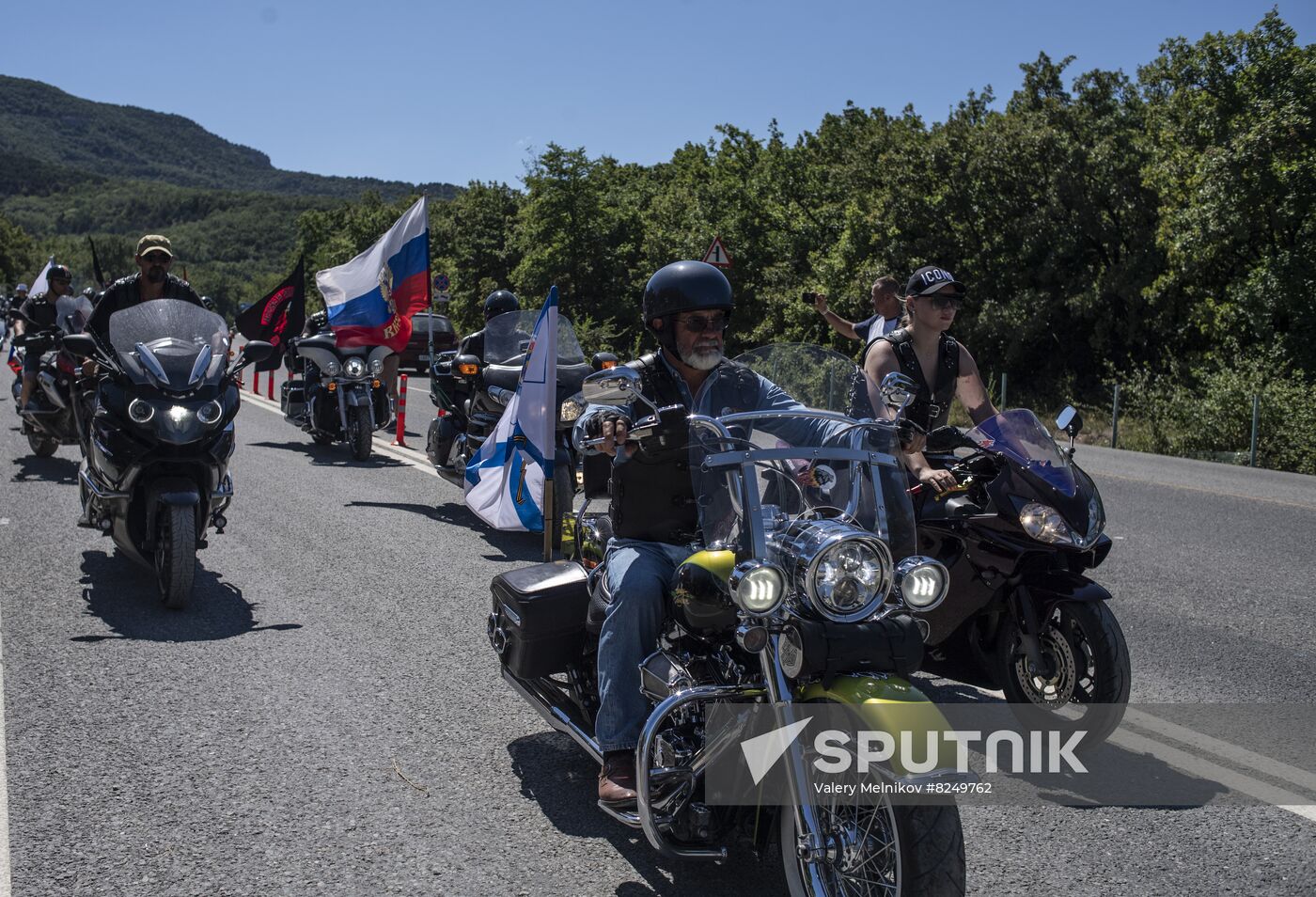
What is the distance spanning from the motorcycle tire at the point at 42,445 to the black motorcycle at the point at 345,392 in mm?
2753

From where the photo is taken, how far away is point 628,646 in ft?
12.4

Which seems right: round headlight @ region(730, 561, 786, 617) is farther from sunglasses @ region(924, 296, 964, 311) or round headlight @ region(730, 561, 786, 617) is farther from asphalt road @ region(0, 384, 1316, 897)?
sunglasses @ region(924, 296, 964, 311)

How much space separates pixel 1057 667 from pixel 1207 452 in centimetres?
1531

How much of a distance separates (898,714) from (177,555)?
191 inches

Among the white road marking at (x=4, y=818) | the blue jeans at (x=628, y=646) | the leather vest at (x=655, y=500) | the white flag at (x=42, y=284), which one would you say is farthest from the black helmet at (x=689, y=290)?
the white flag at (x=42, y=284)

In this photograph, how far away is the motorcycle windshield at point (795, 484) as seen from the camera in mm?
3467

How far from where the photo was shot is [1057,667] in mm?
4855

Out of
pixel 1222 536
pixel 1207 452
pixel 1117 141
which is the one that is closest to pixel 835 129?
pixel 1117 141

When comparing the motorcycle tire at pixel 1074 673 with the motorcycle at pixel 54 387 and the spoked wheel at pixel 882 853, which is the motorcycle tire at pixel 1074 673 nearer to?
the spoked wheel at pixel 882 853

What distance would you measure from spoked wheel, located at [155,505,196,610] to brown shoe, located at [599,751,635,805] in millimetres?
3715

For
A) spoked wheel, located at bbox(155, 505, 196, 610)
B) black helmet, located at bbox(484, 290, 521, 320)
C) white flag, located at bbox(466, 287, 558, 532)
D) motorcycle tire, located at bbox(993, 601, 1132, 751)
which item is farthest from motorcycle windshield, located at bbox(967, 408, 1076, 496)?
black helmet, located at bbox(484, 290, 521, 320)

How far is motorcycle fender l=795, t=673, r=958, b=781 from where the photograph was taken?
9.84 feet

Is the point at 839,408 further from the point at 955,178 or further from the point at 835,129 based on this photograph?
the point at 835,129

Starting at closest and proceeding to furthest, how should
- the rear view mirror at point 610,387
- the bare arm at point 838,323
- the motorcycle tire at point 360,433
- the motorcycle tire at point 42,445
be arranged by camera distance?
the rear view mirror at point 610,387 < the bare arm at point 838,323 < the motorcycle tire at point 42,445 < the motorcycle tire at point 360,433
